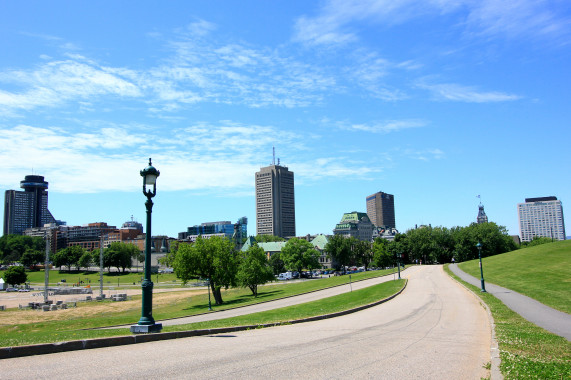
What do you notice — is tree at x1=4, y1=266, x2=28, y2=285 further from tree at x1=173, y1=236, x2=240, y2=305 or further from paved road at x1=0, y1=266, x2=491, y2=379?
paved road at x1=0, y1=266, x2=491, y2=379

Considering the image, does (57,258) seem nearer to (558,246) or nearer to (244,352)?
(558,246)

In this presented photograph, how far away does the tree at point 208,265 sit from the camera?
5460cm

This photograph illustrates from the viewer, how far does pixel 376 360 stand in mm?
10766

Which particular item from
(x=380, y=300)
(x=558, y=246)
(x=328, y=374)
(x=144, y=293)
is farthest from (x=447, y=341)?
(x=558, y=246)

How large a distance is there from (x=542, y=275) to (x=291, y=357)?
49.9 metres

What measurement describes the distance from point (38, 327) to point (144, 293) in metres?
33.1

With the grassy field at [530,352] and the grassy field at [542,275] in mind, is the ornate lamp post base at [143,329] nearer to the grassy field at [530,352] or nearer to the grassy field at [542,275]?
the grassy field at [530,352]

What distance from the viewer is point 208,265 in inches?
2159

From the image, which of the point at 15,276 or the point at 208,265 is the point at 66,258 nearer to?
the point at 15,276

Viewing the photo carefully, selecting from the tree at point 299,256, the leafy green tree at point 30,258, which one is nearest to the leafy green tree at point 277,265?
the tree at point 299,256

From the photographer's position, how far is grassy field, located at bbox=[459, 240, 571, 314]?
105 feet

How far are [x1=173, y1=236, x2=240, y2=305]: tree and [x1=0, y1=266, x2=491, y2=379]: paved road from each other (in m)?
39.4

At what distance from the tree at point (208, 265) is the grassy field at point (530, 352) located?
40.8 m

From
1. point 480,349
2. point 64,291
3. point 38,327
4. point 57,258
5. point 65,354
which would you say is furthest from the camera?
point 57,258
